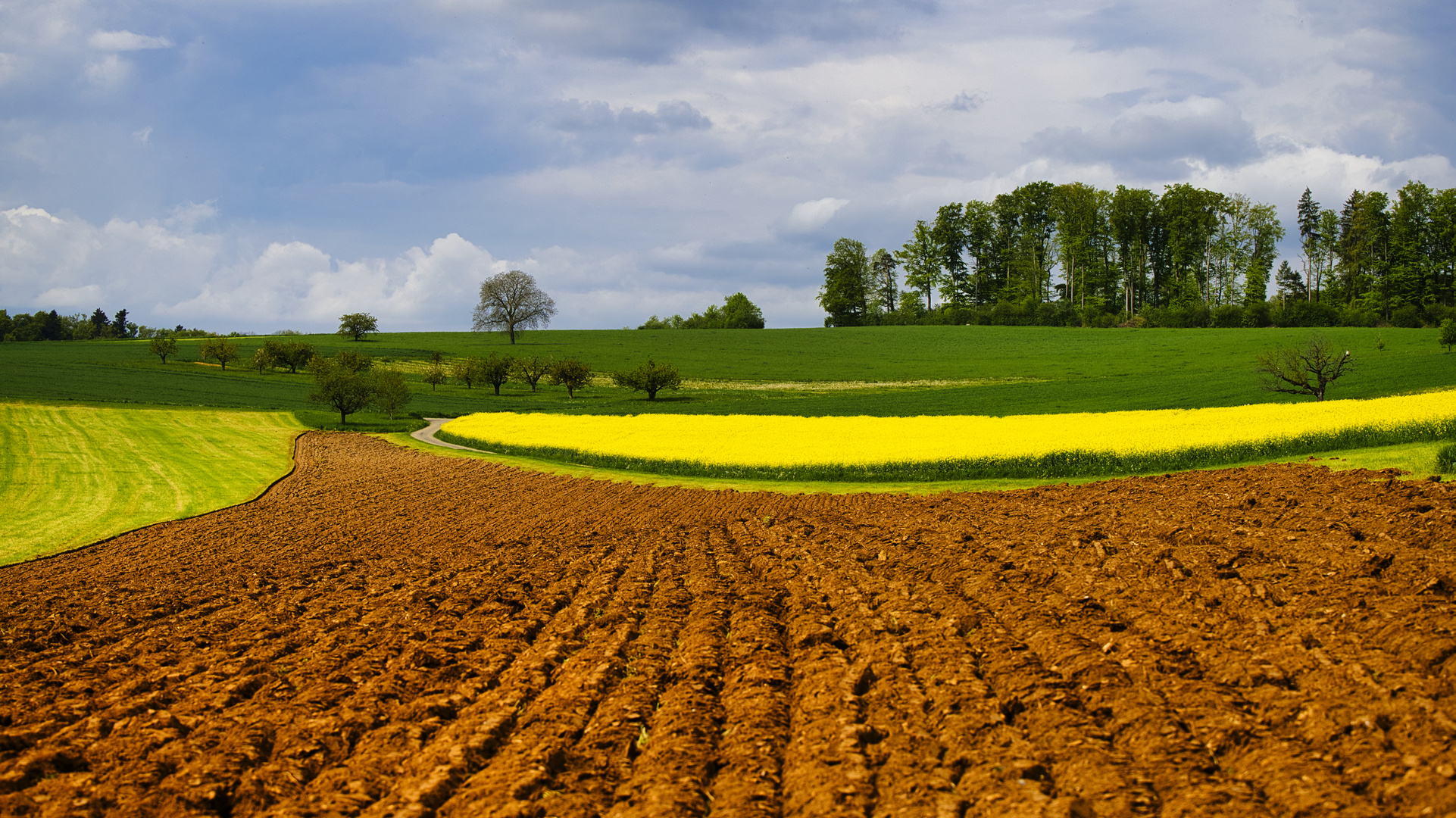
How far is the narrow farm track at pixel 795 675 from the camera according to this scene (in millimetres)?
5469

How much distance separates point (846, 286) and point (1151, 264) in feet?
136

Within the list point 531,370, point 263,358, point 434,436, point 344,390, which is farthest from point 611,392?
point 263,358

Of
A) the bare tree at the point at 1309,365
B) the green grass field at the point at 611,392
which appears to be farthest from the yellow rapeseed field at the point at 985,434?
the bare tree at the point at 1309,365

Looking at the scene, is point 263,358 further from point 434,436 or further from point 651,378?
point 434,436

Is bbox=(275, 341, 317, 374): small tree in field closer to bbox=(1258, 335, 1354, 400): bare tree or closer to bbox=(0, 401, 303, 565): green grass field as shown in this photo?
bbox=(0, 401, 303, 565): green grass field

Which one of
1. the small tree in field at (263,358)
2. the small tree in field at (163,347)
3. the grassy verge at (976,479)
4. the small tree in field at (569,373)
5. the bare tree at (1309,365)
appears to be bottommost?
the grassy verge at (976,479)

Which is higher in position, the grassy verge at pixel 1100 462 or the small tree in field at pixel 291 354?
the small tree in field at pixel 291 354

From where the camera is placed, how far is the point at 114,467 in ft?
98.7

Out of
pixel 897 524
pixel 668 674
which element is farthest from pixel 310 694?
pixel 897 524

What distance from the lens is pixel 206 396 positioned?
207 ft

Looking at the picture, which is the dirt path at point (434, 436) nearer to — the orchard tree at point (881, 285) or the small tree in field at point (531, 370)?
the small tree in field at point (531, 370)

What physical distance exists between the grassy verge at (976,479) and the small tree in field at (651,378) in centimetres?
3577

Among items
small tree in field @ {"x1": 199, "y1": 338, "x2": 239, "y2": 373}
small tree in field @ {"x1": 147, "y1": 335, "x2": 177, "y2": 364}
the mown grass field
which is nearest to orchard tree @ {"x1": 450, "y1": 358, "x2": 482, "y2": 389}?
the mown grass field

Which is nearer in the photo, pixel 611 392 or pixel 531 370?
pixel 611 392
